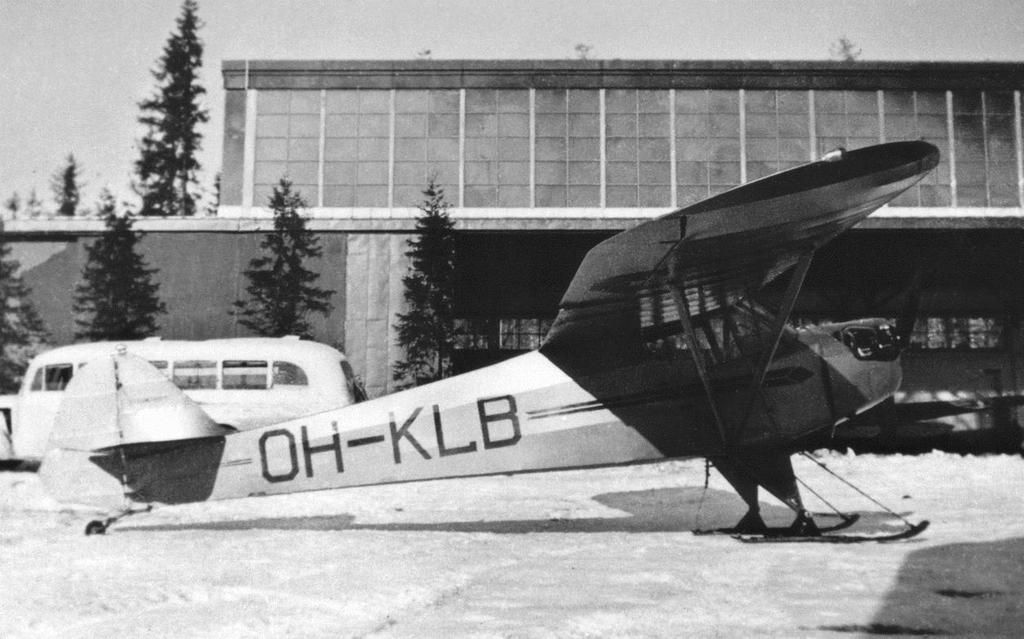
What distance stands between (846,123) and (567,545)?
747 inches

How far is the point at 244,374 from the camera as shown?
482 inches

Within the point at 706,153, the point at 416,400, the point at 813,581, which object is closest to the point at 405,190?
the point at 706,153

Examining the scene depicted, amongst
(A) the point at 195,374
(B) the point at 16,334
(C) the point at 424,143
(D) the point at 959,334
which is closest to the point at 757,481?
(A) the point at 195,374

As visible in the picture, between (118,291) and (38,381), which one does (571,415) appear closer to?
(38,381)

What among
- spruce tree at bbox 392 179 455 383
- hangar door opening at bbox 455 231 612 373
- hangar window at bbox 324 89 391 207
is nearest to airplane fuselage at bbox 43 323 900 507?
spruce tree at bbox 392 179 455 383

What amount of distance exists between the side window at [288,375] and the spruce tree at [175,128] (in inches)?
1447

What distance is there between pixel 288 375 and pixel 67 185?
6649 cm

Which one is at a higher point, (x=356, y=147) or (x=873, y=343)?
(x=356, y=147)

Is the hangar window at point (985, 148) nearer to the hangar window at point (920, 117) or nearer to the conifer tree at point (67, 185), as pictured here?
the hangar window at point (920, 117)

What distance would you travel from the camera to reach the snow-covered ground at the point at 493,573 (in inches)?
165

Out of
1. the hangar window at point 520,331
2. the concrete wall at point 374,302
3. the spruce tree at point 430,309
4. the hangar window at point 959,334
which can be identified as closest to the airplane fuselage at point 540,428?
the spruce tree at point 430,309

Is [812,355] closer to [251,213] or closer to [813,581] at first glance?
[813,581]

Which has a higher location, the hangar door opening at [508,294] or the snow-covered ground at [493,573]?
the hangar door opening at [508,294]

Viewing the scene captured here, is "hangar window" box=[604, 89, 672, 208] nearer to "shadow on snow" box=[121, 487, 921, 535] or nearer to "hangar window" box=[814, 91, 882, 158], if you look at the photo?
"hangar window" box=[814, 91, 882, 158]
